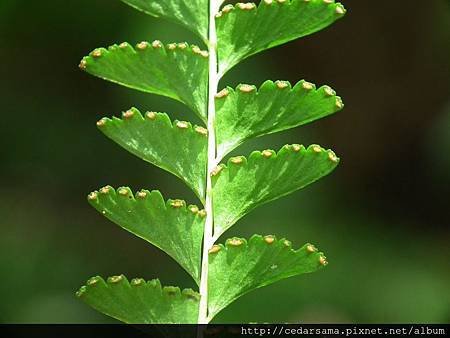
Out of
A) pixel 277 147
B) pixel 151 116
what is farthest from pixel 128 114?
pixel 277 147

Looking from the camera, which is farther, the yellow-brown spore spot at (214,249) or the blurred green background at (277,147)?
the blurred green background at (277,147)

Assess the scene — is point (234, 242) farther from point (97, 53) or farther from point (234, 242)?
point (97, 53)

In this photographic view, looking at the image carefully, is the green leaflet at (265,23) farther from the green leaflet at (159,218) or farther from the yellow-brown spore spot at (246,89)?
the green leaflet at (159,218)

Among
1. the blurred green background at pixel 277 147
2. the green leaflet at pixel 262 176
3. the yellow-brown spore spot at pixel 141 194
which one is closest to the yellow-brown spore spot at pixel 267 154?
the green leaflet at pixel 262 176

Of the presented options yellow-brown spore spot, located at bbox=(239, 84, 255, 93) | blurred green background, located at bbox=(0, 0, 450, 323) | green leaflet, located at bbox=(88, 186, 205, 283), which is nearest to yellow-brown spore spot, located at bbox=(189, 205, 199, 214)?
green leaflet, located at bbox=(88, 186, 205, 283)

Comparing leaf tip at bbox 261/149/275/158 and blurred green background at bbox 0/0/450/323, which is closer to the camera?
leaf tip at bbox 261/149/275/158

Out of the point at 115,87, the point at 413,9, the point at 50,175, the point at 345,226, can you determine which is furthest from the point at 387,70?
the point at 50,175

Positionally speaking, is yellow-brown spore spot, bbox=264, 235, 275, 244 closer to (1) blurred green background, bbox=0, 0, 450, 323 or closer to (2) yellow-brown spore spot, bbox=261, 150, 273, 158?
(2) yellow-brown spore spot, bbox=261, 150, 273, 158
